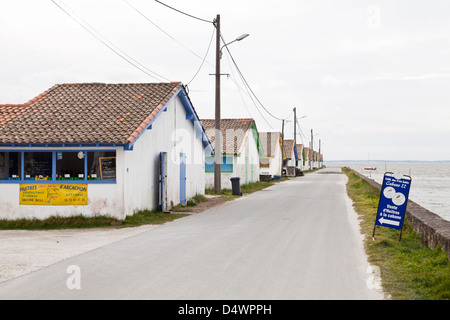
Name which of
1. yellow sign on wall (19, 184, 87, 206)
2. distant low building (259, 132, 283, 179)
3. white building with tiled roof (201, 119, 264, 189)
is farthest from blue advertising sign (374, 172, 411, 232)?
distant low building (259, 132, 283, 179)

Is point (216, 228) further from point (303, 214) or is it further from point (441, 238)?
point (441, 238)

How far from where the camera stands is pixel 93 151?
15047mm

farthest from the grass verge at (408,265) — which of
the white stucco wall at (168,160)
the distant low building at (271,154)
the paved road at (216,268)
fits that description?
the distant low building at (271,154)

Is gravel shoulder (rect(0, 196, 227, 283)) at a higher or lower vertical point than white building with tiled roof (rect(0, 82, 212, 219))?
lower

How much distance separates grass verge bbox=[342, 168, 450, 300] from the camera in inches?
259

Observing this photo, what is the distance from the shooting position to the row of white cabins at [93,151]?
14.8m

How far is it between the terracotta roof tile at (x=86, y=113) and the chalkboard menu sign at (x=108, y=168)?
787 millimetres

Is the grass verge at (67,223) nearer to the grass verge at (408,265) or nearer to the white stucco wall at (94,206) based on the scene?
the white stucco wall at (94,206)

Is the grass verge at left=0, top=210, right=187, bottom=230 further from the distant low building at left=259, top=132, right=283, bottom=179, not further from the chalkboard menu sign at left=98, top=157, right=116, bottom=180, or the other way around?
the distant low building at left=259, top=132, right=283, bottom=179

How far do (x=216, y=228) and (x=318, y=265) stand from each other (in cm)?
539

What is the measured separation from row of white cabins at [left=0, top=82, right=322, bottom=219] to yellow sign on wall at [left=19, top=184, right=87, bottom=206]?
3cm

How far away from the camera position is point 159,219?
53.1 feet

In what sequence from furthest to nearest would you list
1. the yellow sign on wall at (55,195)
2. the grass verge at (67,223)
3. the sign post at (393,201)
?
the yellow sign on wall at (55,195)
the grass verge at (67,223)
the sign post at (393,201)
